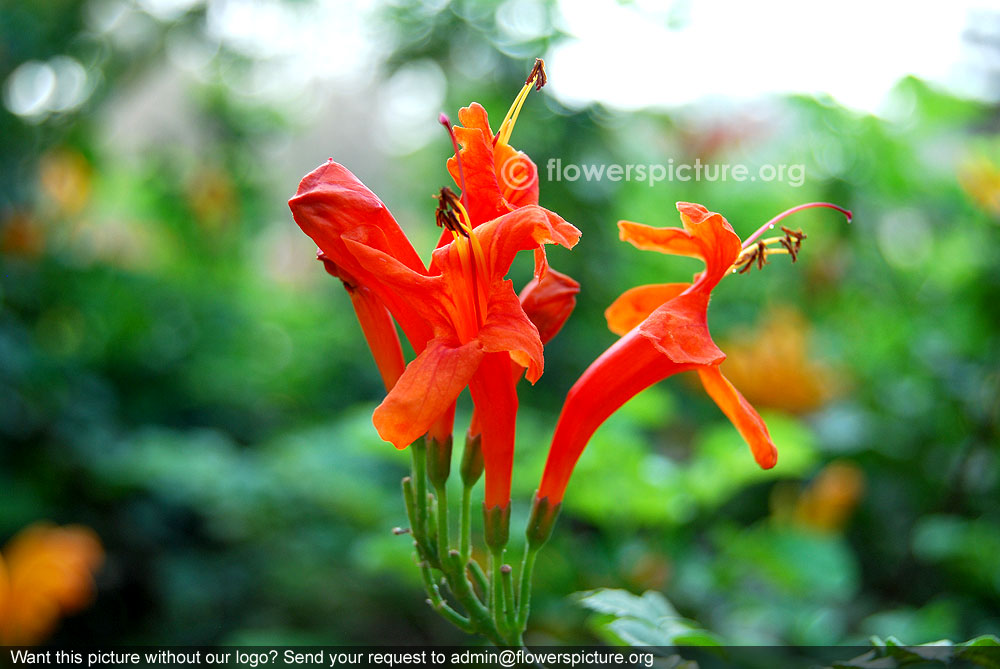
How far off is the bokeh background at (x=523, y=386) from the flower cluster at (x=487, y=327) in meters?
0.65

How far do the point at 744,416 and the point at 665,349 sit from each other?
0.52ft

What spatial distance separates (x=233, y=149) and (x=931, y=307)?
3.94 metres

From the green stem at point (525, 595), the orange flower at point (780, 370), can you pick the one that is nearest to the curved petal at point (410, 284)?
the green stem at point (525, 595)

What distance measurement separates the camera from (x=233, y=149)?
4500 mm

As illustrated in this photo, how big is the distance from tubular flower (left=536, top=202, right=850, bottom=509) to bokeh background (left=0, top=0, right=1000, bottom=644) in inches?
26.9

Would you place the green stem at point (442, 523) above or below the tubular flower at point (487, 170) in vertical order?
below

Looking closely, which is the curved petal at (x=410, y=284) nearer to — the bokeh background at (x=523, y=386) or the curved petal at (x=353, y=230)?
the curved petal at (x=353, y=230)

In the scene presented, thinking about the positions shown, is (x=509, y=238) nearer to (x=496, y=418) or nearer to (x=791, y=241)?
(x=496, y=418)

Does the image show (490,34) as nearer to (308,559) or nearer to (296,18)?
(296,18)

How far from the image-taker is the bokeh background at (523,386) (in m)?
1.92

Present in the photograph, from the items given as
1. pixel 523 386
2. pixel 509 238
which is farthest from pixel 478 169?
pixel 523 386

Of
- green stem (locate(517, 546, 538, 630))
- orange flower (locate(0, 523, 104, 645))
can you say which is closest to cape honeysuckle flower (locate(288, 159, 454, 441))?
green stem (locate(517, 546, 538, 630))

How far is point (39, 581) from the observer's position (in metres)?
2.69

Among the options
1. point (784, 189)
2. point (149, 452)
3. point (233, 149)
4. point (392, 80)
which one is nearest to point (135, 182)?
point (233, 149)
